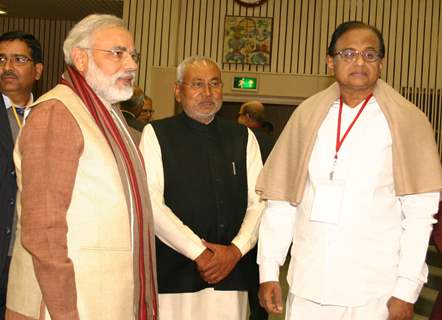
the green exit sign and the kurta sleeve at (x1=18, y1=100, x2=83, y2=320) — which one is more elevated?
the green exit sign

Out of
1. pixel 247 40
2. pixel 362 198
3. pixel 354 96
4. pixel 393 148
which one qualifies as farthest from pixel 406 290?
pixel 247 40

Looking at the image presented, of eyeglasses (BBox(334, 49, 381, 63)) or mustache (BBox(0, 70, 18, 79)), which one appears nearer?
eyeglasses (BBox(334, 49, 381, 63))

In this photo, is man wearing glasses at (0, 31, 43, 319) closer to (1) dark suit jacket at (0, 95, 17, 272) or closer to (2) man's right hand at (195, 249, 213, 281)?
(1) dark suit jacket at (0, 95, 17, 272)

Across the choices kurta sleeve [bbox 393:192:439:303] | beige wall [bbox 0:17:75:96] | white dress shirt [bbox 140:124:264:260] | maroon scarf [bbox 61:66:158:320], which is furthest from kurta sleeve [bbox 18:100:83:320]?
beige wall [bbox 0:17:75:96]

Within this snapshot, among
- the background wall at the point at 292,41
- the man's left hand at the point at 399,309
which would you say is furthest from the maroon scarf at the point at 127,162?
the background wall at the point at 292,41

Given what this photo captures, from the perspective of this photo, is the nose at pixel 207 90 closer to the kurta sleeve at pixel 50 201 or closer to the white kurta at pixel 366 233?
the white kurta at pixel 366 233

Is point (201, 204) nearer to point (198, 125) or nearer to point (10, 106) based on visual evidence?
point (198, 125)

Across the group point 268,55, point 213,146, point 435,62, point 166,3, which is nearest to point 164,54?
point 166,3

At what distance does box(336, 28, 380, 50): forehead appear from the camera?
92.4 inches

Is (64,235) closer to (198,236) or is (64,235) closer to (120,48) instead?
(120,48)

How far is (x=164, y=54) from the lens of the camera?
9297mm

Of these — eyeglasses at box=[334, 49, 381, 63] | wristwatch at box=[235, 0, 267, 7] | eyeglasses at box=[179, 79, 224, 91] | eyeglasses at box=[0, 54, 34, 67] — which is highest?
wristwatch at box=[235, 0, 267, 7]

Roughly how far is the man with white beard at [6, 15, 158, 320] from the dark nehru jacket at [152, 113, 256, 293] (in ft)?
2.04

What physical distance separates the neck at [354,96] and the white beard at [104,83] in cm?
85
